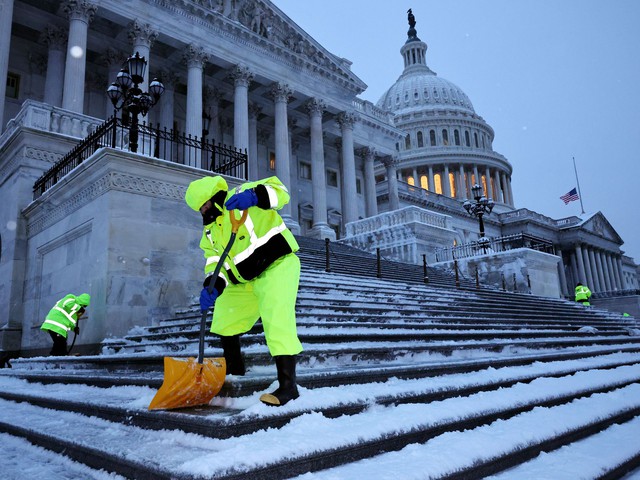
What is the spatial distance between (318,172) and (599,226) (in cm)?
5499

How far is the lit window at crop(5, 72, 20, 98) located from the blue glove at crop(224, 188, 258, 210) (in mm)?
26303

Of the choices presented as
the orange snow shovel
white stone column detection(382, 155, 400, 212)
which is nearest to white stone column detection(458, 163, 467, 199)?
white stone column detection(382, 155, 400, 212)

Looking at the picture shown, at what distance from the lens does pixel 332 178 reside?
136ft

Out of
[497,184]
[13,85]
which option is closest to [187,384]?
[13,85]

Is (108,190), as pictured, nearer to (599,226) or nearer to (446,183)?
(599,226)

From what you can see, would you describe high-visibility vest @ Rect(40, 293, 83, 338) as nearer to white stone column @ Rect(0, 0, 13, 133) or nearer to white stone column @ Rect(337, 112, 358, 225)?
white stone column @ Rect(0, 0, 13, 133)

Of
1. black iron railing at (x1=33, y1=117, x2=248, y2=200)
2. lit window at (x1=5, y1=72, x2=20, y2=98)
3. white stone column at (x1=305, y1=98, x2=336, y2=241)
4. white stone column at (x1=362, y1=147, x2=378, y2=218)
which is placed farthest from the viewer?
white stone column at (x1=362, y1=147, x2=378, y2=218)

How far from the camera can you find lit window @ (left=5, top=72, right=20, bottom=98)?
2416 centimetres

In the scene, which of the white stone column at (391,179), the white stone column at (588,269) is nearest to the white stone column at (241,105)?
the white stone column at (391,179)

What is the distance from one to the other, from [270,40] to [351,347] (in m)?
28.0

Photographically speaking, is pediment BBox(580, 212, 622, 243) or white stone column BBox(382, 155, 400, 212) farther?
pediment BBox(580, 212, 622, 243)

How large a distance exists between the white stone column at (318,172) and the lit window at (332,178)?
8.90m

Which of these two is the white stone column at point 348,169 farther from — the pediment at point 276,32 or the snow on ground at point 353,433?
the snow on ground at point 353,433

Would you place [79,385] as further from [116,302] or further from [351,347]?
[116,302]
